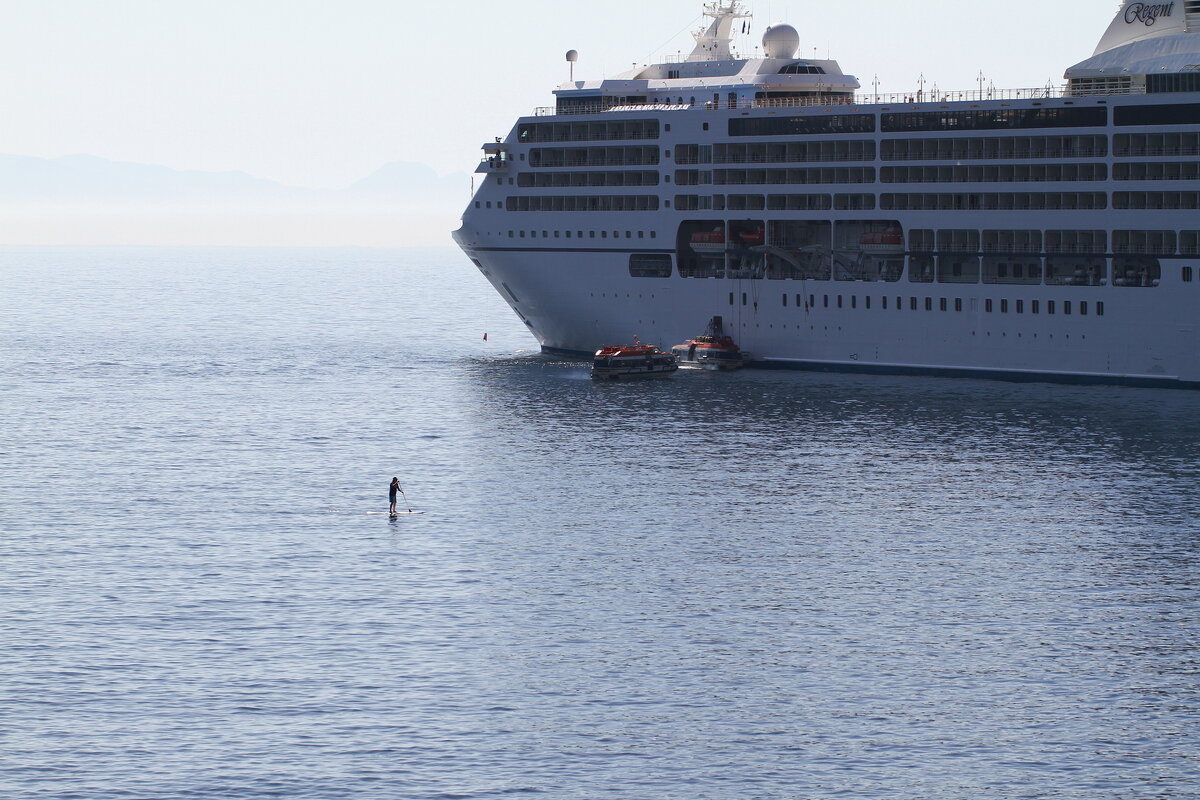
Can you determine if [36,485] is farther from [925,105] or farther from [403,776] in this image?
[925,105]

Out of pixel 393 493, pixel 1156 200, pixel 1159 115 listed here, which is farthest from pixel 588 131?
pixel 393 493

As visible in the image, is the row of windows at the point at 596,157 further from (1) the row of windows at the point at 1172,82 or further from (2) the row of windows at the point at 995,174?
(1) the row of windows at the point at 1172,82

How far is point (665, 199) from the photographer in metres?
119

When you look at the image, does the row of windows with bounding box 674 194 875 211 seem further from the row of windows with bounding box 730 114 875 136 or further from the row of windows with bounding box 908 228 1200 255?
the row of windows with bounding box 908 228 1200 255

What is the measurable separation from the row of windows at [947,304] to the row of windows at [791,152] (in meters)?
9.23

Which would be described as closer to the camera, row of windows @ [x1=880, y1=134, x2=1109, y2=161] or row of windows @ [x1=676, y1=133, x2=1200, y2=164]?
row of windows @ [x1=676, y1=133, x2=1200, y2=164]

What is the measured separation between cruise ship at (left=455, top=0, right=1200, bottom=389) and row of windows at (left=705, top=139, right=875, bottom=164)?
0.47 feet

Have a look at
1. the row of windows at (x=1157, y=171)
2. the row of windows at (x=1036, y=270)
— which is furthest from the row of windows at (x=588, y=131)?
the row of windows at (x=1157, y=171)

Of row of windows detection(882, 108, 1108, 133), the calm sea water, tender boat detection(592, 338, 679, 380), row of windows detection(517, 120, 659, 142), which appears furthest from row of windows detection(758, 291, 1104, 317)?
row of windows detection(517, 120, 659, 142)

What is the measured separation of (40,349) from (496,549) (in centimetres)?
9392

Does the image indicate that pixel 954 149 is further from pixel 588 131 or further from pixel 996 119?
pixel 588 131

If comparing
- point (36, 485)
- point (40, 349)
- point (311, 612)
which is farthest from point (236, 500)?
point (40, 349)

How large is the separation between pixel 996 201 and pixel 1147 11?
50.2ft

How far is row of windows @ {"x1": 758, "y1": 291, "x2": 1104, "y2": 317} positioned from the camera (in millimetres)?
103375
